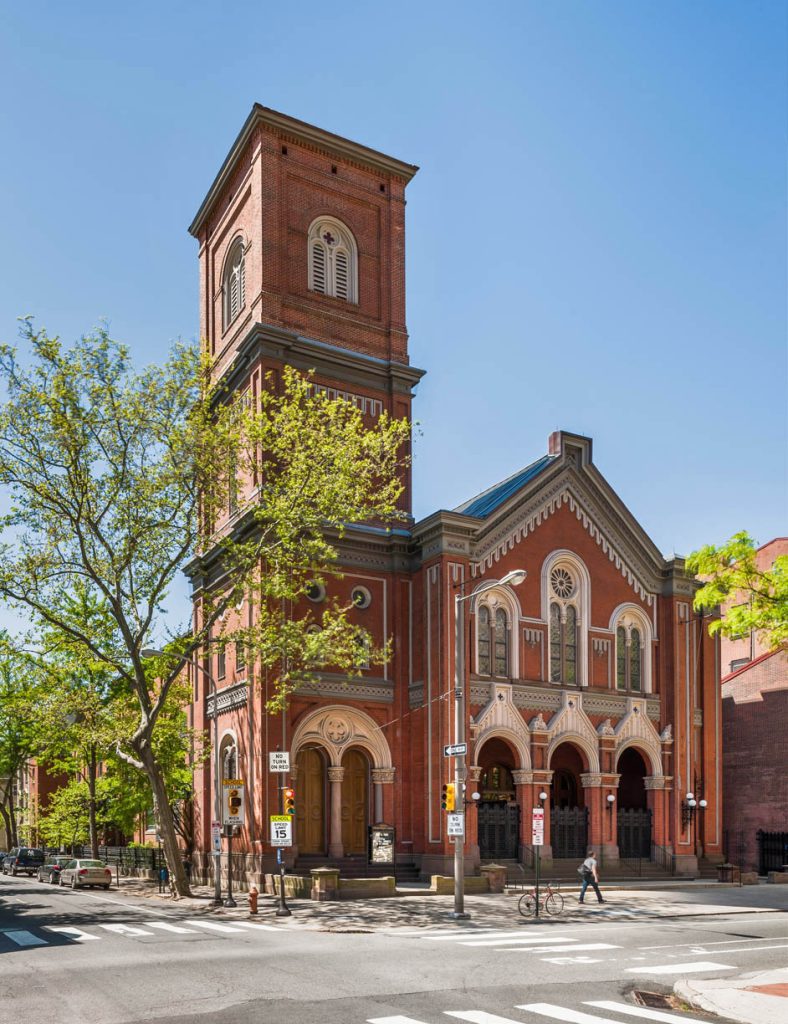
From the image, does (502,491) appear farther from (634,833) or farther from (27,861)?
(27,861)

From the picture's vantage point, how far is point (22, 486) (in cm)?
3216

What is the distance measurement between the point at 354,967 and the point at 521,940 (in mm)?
5853

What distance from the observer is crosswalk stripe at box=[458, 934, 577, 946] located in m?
21.2

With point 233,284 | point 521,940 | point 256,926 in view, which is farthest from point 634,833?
point 233,284

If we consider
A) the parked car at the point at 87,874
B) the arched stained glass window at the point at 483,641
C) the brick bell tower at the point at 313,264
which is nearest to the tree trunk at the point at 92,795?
the parked car at the point at 87,874

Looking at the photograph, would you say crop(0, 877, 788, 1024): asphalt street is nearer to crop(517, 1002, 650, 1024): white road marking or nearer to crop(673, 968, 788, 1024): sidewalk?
crop(517, 1002, 650, 1024): white road marking

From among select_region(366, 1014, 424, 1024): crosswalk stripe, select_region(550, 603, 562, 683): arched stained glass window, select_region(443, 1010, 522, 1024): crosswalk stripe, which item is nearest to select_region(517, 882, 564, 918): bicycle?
select_region(550, 603, 562, 683): arched stained glass window

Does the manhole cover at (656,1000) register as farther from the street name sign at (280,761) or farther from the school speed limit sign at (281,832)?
the street name sign at (280,761)

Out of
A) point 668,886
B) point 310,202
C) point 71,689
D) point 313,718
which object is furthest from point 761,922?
point 310,202

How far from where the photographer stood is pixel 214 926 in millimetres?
24844

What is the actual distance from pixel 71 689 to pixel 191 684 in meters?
9.01

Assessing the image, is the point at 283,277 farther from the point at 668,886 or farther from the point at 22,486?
the point at 668,886

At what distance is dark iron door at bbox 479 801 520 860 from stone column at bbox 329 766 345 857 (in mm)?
4898

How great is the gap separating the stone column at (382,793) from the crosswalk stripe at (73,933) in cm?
1437
